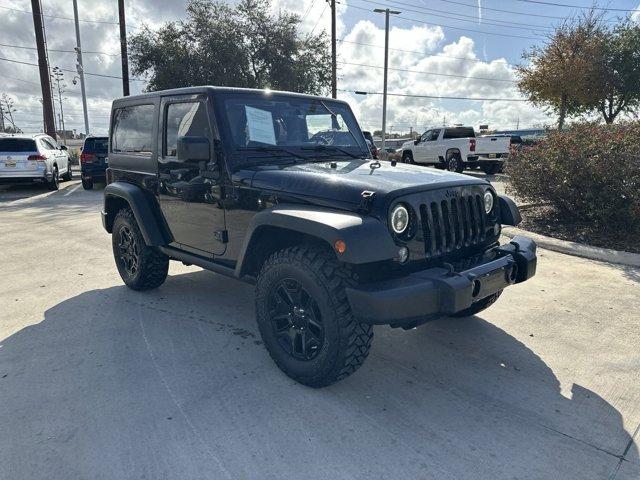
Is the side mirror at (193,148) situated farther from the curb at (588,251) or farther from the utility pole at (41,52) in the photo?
the utility pole at (41,52)

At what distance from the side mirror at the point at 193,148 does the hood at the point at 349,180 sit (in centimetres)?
40

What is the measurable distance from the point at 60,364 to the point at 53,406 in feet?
1.93

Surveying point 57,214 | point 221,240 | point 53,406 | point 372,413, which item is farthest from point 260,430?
point 57,214

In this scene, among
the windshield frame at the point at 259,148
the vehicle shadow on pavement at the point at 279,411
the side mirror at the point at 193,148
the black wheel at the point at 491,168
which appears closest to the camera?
the vehicle shadow on pavement at the point at 279,411

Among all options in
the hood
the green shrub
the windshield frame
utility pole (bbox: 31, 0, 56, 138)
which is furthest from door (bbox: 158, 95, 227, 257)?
utility pole (bbox: 31, 0, 56, 138)

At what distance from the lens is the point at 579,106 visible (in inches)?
952

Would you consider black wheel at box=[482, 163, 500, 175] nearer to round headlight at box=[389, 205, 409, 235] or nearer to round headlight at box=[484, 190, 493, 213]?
round headlight at box=[484, 190, 493, 213]

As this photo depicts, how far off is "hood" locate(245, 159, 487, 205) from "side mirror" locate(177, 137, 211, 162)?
15.7 inches

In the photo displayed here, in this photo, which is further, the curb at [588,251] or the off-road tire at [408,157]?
the off-road tire at [408,157]

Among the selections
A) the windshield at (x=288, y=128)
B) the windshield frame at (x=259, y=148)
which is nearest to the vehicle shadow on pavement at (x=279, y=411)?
the windshield frame at (x=259, y=148)

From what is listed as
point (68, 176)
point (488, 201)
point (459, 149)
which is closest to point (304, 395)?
point (488, 201)

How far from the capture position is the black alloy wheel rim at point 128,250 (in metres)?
4.70

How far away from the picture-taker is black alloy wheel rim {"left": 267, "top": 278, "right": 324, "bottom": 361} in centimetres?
294

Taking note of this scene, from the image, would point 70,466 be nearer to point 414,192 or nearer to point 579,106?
point 414,192
